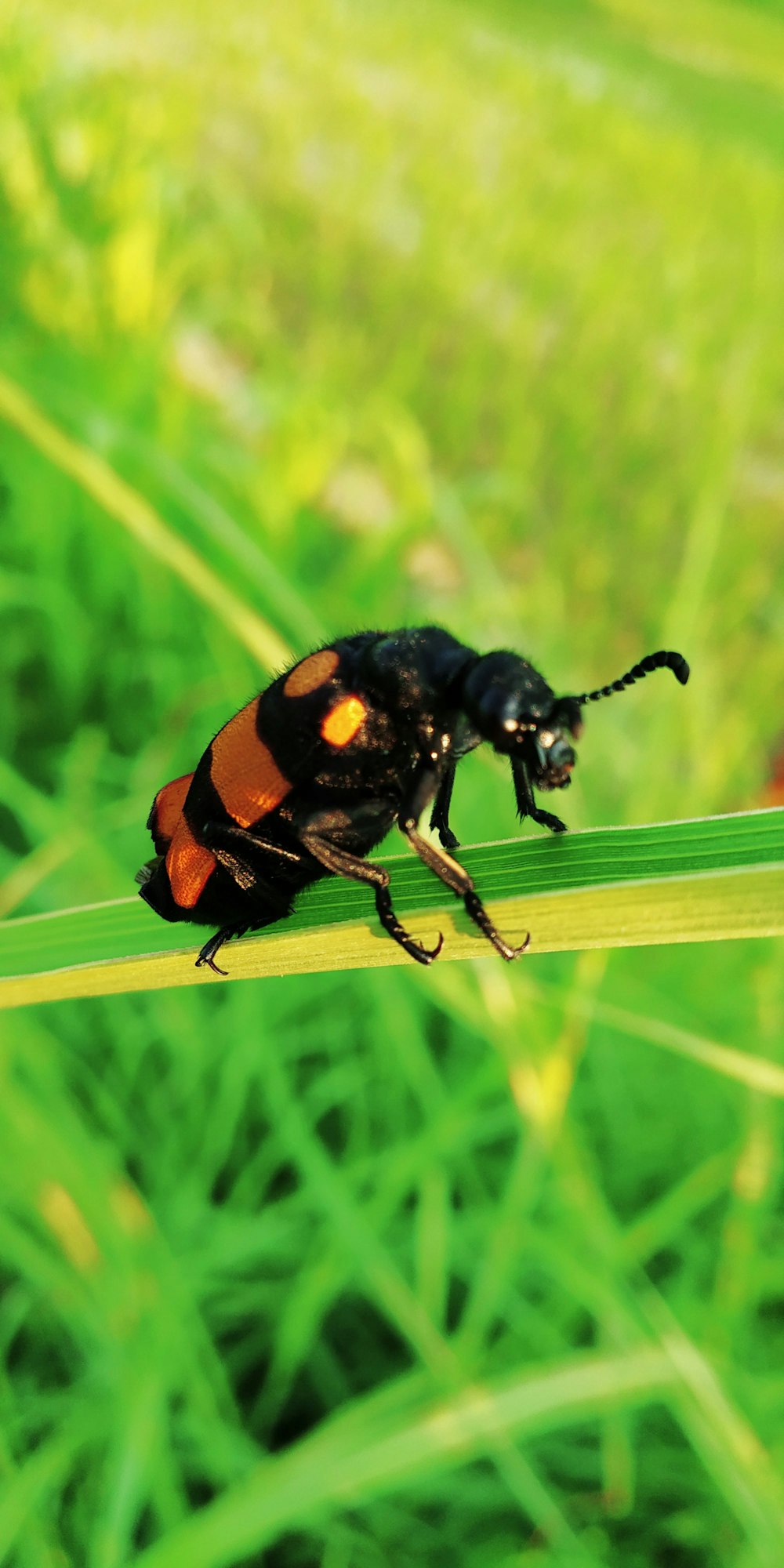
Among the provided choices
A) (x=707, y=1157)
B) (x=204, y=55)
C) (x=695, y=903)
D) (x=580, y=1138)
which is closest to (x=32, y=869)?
(x=580, y=1138)

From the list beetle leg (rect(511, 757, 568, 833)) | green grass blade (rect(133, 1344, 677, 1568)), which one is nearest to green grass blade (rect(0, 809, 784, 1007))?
beetle leg (rect(511, 757, 568, 833))

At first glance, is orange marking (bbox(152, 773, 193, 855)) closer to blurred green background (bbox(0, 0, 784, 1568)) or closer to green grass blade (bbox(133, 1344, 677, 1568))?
blurred green background (bbox(0, 0, 784, 1568))

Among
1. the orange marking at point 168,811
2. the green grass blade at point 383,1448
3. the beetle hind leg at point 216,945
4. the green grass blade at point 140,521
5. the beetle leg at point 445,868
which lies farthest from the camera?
the green grass blade at point 140,521

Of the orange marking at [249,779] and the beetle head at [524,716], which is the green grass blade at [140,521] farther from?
the beetle head at [524,716]

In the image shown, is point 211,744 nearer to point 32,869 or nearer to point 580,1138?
point 32,869

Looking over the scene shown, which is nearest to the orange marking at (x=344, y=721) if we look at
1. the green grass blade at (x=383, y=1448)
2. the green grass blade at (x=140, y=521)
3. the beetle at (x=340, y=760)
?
the beetle at (x=340, y=760)

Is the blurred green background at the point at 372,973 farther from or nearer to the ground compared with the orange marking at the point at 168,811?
nearer to the ground

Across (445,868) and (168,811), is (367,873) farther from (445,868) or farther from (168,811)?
(168,811)
